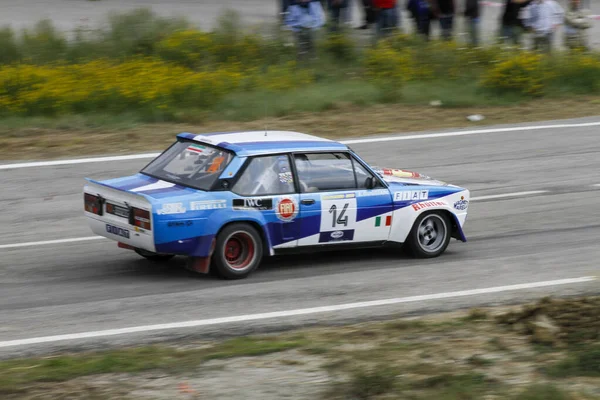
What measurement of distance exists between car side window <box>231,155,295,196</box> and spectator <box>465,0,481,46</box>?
11.8 metres

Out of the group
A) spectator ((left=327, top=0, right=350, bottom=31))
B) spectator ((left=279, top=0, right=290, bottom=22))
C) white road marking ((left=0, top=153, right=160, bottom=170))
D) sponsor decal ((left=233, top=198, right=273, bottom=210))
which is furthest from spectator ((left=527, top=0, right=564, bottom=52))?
sponsor decal ((left=233, top=198, right=273, bottom=210))

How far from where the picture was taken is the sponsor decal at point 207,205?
10.0m

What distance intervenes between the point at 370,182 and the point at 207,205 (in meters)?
1.92

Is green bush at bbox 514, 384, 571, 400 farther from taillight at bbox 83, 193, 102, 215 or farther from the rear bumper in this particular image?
taillight at bbox 83, 193, 102, 215

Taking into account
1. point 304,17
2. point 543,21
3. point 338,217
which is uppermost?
point 304,17

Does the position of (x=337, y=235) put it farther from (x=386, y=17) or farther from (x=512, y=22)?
(x=512, y=22)

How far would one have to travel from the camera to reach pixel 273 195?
1051 centimetres

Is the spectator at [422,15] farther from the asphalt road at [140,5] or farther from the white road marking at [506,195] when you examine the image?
the white road marking at [506,195]

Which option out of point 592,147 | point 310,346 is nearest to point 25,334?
point 310,346

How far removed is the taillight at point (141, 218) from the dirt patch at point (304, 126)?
22.2 ft

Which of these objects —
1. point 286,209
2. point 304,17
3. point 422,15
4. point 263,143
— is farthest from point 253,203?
point 422,15

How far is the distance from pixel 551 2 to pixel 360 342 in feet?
46.9

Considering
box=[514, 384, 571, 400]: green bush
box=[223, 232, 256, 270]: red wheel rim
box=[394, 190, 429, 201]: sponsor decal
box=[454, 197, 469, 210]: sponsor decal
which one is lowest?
box=[514, 384, 571, 400]: green bush

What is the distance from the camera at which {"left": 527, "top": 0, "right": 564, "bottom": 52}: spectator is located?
69.0 ft
